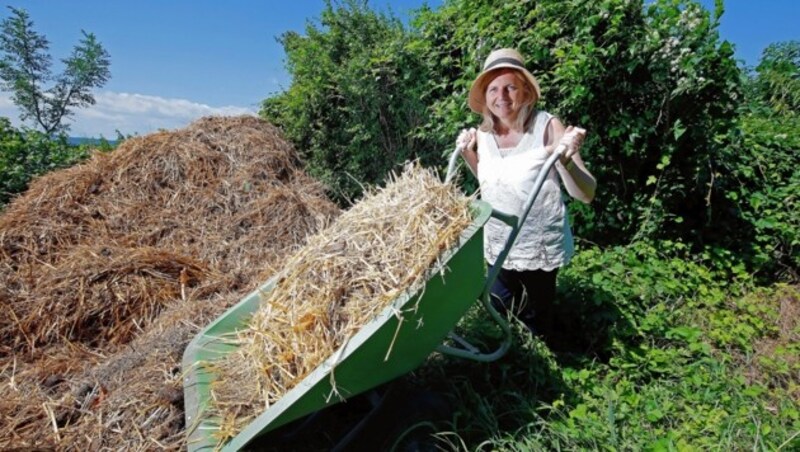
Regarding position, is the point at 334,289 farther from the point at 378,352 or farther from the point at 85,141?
the point at 85,141

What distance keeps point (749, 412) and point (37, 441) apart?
3.39 metres

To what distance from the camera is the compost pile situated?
2.27 m

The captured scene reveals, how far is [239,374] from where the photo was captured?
5.59 ft

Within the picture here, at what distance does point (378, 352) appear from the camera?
1.49m

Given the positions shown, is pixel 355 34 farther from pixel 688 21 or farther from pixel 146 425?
pixel 146 425

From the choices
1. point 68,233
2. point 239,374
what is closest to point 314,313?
point 239,374

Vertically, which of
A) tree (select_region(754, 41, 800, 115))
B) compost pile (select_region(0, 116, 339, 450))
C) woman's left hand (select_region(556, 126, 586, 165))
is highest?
tree (select_region(754, 41, 800, 115))

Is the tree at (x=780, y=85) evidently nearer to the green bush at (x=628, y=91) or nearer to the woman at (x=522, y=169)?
the green bush at (x=628, y=91)

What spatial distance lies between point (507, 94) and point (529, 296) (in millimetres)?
1099

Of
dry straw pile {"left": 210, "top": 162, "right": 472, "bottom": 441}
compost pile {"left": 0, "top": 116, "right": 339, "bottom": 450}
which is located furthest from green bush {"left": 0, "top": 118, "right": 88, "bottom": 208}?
dry straw pile {"left": 210, "top": 162, "right": 472, "bottom": 441}

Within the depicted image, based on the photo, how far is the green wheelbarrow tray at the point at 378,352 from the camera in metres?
1.37

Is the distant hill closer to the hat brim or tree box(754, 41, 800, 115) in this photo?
the hat brim

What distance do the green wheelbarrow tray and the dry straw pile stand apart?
47 mm

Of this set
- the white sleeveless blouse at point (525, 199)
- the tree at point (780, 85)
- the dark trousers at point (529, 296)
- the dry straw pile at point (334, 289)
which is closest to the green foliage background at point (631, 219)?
the dark trousers at point (529, 296)
